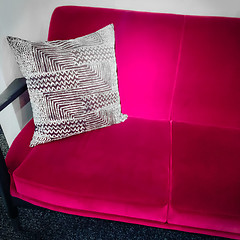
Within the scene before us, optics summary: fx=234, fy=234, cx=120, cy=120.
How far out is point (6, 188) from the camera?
915 millimetres

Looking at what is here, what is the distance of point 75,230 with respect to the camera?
3.54 feet

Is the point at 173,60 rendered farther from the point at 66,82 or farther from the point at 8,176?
the point at 8,176

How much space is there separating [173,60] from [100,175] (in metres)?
0.65

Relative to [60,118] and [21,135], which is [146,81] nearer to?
[60,118]

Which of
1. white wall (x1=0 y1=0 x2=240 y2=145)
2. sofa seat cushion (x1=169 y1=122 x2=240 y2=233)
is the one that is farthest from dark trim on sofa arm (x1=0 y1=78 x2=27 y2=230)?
sofa seat cushion (x1=169 y1=122 x2=240 y2=233)

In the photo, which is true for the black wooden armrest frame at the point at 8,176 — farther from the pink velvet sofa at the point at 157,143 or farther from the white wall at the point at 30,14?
the white wall at the point at 30,14

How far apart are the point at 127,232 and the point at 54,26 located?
1.04 meters

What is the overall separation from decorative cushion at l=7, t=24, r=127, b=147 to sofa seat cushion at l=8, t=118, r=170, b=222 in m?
0.08

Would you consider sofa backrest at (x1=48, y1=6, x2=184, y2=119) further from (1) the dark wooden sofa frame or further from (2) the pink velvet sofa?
(1) the dark wooden sofa frame

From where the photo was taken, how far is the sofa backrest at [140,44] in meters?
1.12

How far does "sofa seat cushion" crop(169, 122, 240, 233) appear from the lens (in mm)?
759

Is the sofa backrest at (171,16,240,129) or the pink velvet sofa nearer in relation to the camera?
the pink velvet sofa

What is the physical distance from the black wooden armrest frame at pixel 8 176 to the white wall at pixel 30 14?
0.45 ft

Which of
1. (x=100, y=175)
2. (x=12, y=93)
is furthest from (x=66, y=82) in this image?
(x=100, y=175)
